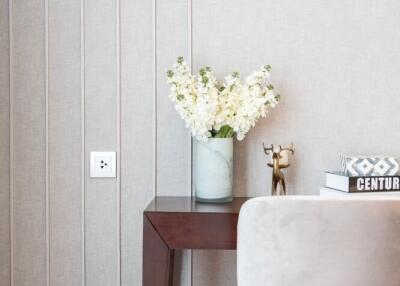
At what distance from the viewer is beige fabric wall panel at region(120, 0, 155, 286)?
1733 mm

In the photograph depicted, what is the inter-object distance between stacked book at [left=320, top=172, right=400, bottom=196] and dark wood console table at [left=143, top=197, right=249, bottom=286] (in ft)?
1.28

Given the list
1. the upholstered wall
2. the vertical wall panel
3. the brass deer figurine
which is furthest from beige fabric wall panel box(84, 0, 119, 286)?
the brass deer figurine

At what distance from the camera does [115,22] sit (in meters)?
1.73

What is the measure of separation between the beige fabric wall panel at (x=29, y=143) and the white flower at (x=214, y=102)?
59 centimetres

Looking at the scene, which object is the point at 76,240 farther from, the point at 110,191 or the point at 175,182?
the point at 175,182

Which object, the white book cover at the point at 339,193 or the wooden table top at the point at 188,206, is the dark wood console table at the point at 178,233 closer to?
the wooden table top at the point at 188,206

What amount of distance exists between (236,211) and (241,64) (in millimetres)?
604

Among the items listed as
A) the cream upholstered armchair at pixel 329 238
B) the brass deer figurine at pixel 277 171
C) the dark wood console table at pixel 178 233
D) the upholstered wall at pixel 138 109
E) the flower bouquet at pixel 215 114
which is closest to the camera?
the cream upholstered armchair at pixel 329 238

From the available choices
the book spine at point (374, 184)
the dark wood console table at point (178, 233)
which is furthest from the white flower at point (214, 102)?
the book spine at point (374, 184)

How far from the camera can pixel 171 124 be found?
174 centimetres

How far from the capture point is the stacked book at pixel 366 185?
1.51 m

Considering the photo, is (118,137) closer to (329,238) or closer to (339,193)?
(339,193)

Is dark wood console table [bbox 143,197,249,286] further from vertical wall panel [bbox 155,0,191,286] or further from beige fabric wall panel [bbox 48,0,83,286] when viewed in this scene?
beige fabric wall panel [bbox 48,0,83,286]

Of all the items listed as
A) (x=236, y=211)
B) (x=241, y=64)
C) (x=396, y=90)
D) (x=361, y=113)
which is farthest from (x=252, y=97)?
(x=396, y=90)
